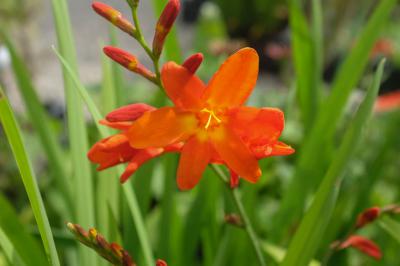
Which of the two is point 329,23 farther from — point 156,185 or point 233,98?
point 233,98

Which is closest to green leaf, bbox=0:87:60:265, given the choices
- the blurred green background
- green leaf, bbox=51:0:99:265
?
the blurred green background

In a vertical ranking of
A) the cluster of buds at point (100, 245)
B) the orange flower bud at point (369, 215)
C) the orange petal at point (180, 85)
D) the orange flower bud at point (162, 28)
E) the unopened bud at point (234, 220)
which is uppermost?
the orange flower bud at point (162, 28)

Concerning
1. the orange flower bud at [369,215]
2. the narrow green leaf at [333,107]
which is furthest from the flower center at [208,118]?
Answer: the narrow green leaf at [333,107]

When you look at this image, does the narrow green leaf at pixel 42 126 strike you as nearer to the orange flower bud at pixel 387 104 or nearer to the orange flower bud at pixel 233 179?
the orange flower bud at pixel 233 179

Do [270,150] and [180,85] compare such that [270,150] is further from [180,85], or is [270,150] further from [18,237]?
[18,237]

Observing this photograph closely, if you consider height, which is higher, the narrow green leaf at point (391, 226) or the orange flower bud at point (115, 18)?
the orange flower bud at point (115, 18)

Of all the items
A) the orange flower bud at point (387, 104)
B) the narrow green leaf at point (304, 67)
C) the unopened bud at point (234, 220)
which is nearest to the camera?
the unopened bud at point (234, 220)

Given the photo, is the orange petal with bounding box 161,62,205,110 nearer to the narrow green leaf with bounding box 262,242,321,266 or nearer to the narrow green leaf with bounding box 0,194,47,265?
the narrow green leaf with bounding box 0,194,47,265

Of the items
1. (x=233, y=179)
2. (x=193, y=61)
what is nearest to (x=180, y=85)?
(x=193, y=61)
